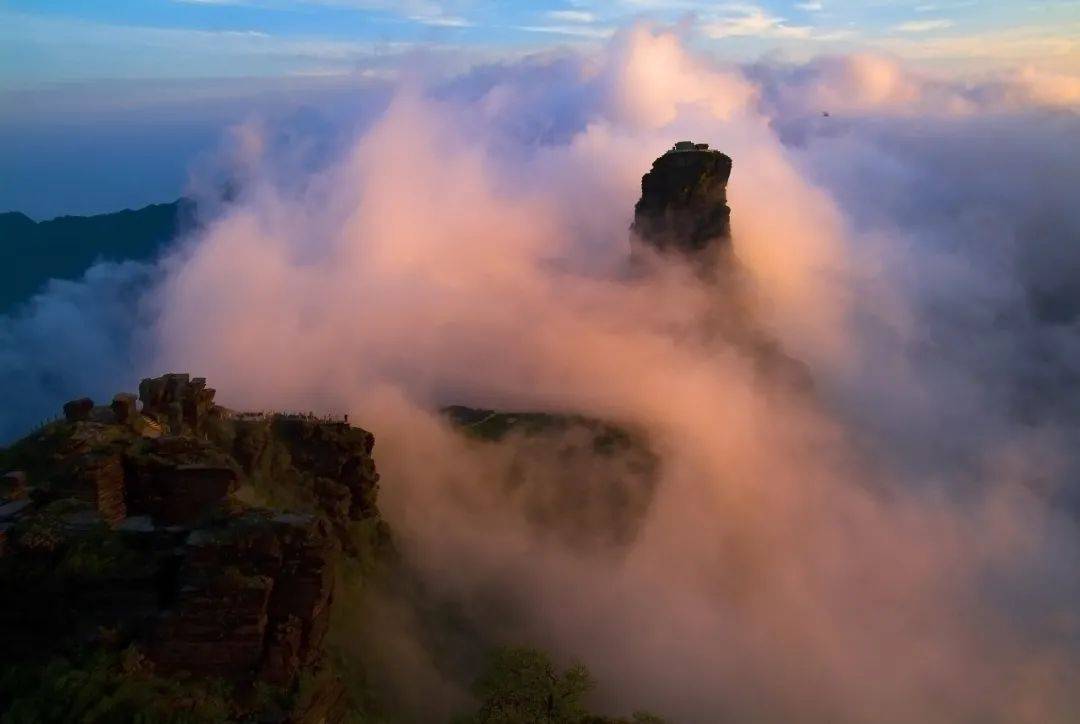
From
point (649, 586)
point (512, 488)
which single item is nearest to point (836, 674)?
point (649, 586)

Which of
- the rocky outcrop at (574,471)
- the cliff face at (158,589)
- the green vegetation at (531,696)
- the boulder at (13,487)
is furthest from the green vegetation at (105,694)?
the rocky outcrop at (574,471)

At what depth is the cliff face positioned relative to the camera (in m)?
32.2

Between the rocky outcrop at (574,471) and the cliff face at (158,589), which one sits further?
the rocky outcrop at (574,471)

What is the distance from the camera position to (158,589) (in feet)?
119

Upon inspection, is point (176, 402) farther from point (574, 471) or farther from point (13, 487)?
point (574, 471)

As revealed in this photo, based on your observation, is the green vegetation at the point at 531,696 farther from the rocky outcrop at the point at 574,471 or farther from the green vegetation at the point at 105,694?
the rocky outcrop at the point at 574,471

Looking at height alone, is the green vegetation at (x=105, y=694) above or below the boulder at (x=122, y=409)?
below

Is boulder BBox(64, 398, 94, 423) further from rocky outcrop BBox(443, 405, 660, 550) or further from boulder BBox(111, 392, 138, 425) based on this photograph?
rocky outcrop BBox(443, 405, 660, 550)

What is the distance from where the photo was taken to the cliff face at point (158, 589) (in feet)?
106

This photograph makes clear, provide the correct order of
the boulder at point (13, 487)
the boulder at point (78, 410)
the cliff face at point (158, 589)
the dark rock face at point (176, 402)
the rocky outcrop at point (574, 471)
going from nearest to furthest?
the cliff face at point (158, 589)
the boulder at point (13, 487)
the boulder at point (78, 410)
the dark rock face at point (176, 402)
the rocky outcrop at point (574, 471)

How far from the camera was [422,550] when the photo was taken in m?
91.0

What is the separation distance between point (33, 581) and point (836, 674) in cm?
11032

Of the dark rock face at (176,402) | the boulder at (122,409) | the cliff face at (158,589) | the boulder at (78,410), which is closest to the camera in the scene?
the cliff face at (158,589)

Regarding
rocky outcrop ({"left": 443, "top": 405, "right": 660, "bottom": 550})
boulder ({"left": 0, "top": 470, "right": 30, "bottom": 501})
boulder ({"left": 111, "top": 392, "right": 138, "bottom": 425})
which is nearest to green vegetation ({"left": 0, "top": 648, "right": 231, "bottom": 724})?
boulder ({"left": 0, "top": 470, "right": 30, "bottom": 501})
